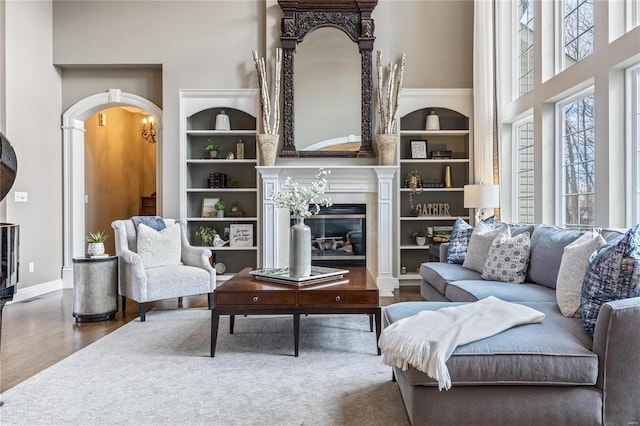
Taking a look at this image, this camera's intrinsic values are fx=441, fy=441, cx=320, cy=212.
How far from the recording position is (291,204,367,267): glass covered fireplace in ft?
18.8

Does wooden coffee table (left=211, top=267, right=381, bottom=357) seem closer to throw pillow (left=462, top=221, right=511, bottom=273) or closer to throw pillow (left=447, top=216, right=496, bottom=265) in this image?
throw pillow (left=462, top=221, right=511, bottom=273)

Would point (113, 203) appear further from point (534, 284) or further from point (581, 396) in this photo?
point (581, 396)

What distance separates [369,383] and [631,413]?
50.3 inches

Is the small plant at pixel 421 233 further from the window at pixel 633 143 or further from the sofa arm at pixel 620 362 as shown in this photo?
the sofa arm at pixel 620 362

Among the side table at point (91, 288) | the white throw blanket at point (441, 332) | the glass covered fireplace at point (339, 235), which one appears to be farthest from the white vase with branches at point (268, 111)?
the white throw blanket at point (441, 332)

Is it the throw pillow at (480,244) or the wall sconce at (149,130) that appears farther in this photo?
the wall sconce at (149,130)

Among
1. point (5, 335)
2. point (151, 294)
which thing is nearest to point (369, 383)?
point (151, 294)

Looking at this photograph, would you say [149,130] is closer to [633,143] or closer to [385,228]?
[385,228]

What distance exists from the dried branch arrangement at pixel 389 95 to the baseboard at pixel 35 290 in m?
4.63

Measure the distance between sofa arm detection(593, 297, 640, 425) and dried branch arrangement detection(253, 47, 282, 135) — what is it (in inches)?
171

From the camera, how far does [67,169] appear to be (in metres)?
5.92

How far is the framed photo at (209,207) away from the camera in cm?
593

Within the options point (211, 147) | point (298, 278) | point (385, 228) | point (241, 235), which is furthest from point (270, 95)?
point (298, 278)

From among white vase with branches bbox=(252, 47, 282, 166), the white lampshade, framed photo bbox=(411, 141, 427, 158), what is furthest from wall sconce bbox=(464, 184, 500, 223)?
white vase with branches bbox=(252, 47, 282, 166)
